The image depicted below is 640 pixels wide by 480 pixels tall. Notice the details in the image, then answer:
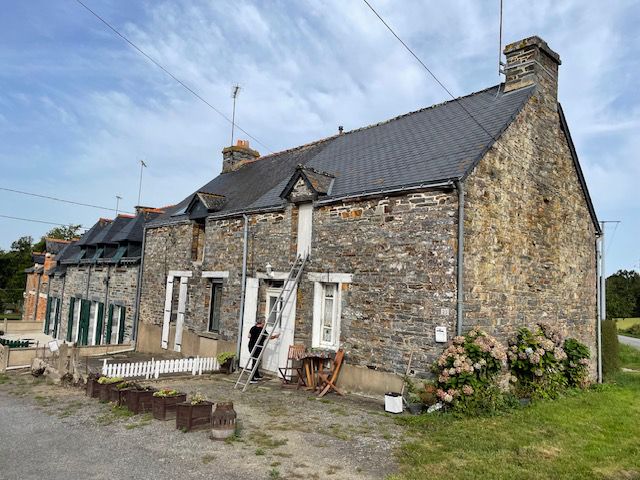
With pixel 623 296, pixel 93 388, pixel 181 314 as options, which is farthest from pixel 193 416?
pixel 623 296

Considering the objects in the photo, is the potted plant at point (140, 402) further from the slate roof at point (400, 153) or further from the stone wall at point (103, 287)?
the stone wall at point (103, 287)

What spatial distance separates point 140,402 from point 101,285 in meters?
14.7

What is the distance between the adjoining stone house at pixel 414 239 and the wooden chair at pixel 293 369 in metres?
0.28

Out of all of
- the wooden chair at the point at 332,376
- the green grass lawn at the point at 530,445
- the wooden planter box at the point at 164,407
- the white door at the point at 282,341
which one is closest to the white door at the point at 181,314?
the white door at the point at 282,341

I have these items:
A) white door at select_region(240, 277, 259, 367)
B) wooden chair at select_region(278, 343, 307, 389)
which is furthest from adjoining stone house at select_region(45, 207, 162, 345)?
wooden chair at select_region(278, 343, 307, 389)

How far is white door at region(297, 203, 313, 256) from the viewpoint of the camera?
11.5 m

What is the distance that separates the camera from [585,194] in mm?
13172

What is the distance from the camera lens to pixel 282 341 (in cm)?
1179

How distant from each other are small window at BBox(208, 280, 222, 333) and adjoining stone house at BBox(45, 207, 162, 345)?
5327 millimetres

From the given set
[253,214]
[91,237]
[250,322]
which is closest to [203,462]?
[250,322]

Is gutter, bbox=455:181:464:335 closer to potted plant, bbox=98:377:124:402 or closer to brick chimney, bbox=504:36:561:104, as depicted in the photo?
brick chimney, bbox=504:36:561:104

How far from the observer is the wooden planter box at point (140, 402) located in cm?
817

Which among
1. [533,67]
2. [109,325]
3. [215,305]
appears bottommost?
[109,325]

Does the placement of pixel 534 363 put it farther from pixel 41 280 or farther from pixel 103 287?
pixel 41 280
